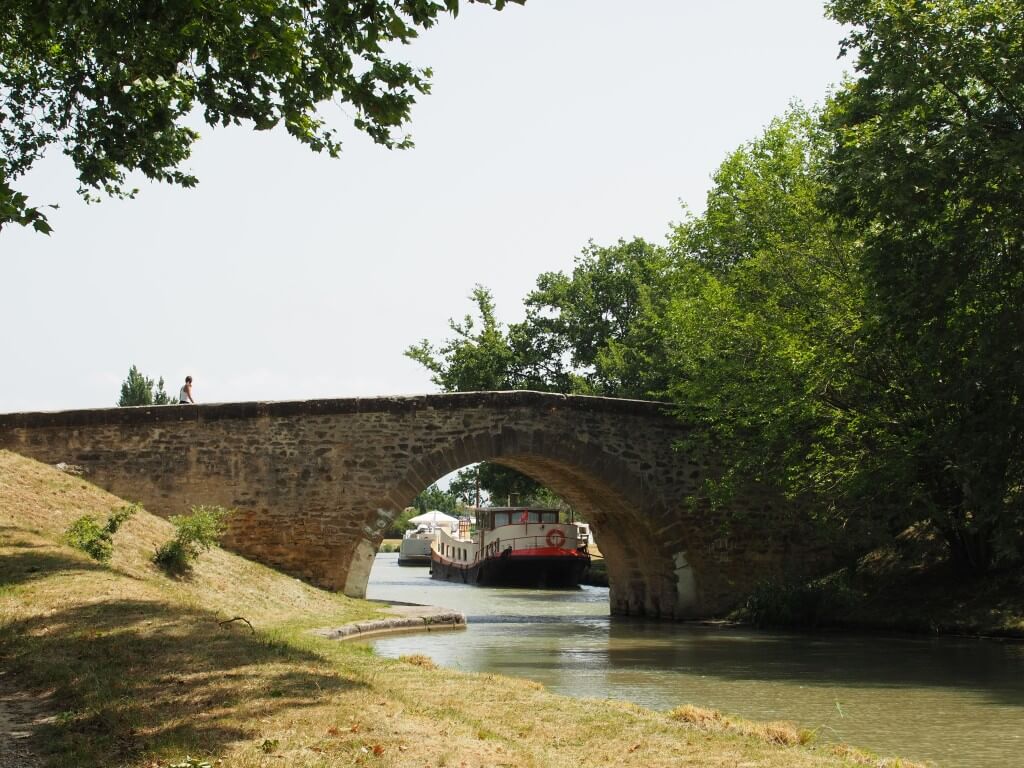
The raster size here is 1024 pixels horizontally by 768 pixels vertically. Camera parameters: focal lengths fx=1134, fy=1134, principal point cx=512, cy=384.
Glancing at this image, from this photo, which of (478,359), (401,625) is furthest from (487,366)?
(401,625)

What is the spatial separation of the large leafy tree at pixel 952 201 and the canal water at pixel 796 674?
89.6 inches

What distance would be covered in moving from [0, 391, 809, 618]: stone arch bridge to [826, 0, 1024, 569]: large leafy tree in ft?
19.3

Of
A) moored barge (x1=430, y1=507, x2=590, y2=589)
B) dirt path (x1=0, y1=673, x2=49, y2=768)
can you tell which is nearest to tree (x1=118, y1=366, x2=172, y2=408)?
moored barge (x1=430, y1=507, x2=590, y2=589)

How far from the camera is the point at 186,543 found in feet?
43.3

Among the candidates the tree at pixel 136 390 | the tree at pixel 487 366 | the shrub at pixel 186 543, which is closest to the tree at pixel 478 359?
the tree at pixel 487 366

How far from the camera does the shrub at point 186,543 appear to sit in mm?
12859

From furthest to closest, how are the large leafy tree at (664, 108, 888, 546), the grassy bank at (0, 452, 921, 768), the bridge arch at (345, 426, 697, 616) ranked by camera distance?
the bridge arch at (345, 426, 697, 616) → the large leafy tree at (664, 108, 888, 546) → the grassy bank at (0, 452, 921, 768)

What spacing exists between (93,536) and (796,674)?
7291 millimetres

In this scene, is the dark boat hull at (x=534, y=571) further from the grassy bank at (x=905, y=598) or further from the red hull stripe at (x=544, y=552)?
the grassy bank at (x=905, y=598)

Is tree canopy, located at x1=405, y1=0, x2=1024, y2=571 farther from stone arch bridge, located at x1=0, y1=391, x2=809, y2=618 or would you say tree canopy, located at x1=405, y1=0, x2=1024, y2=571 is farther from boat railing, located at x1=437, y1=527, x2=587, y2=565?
boat railing, located at x1=437, y1=527, x2=587, y2=565

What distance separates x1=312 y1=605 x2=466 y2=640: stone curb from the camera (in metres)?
12.5

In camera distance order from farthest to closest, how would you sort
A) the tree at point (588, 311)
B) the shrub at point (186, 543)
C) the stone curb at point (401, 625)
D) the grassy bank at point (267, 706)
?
the tree at point (588, 311) < the shrub at point (186, 543) < the stone curb at point (401, 625) < the grassy bank at point (267, 706)

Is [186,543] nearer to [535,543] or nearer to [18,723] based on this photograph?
[18,723]

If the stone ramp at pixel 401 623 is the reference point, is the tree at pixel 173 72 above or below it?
above
